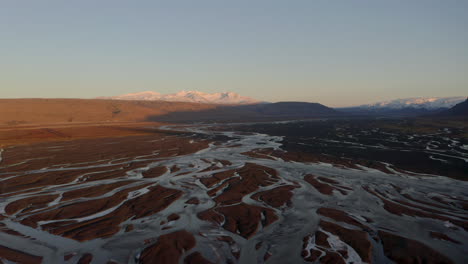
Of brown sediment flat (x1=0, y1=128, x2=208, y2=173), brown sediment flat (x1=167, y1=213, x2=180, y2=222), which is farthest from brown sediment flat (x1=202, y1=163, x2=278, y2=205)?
brown sediment flat (x1=0, y1=128, x2=208, y2=173)

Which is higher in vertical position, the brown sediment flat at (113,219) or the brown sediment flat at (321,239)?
the brown sediment flat at (113,219)

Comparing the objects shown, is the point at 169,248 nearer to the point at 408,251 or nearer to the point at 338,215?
the point at 338,215

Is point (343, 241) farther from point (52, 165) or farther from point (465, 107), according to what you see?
point (465, 107)

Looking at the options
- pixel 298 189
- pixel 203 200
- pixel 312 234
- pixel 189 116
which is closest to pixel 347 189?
pixel 298 189

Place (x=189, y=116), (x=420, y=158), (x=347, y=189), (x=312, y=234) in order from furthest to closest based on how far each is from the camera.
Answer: (x=189, y=116)
(x=420, y=158)
(x=347, y=189)
(x=312, y=234)

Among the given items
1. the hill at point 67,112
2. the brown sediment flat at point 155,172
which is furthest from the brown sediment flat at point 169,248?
the hill at point 67,112

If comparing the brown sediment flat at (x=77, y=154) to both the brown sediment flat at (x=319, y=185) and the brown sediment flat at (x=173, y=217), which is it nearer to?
the brown sediment flat at (x=173, y=217)
